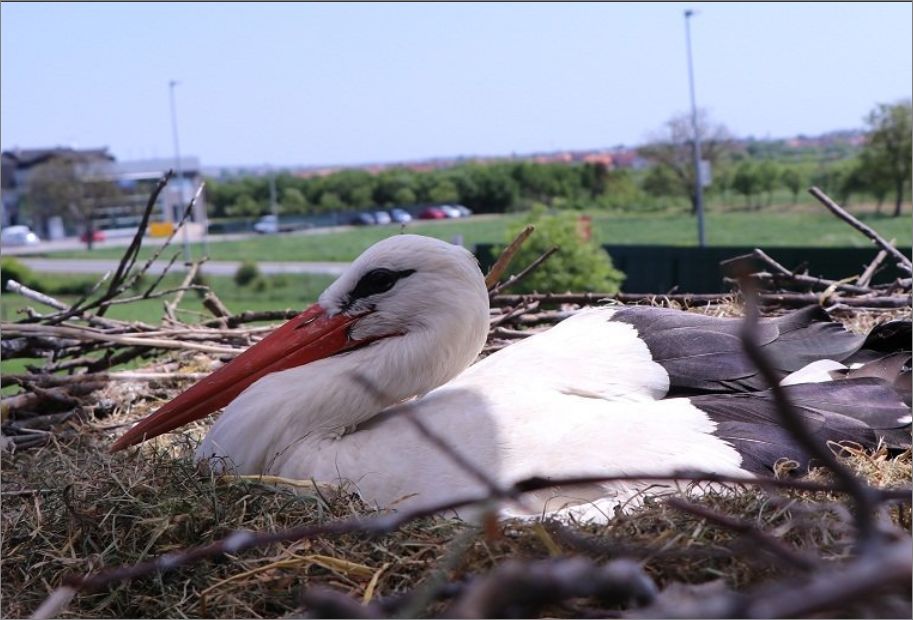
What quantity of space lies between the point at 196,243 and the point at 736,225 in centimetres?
2505

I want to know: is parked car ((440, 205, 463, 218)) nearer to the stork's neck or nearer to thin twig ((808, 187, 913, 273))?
thin twig ((808, 187, 913, 273))

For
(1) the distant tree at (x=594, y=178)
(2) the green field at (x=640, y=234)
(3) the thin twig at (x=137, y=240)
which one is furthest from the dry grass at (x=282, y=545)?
(1) the distant tree at (x=594, y=178)

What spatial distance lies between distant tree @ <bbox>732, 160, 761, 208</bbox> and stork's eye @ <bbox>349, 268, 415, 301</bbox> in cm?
4315

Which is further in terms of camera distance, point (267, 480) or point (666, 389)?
point (666, 389)

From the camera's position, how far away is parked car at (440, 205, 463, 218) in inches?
2003

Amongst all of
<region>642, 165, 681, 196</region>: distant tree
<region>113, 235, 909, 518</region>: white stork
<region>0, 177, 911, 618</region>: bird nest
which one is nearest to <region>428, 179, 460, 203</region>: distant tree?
<region>642, 165, 681, 196</region>: distant tree

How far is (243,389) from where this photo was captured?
2.72 metres

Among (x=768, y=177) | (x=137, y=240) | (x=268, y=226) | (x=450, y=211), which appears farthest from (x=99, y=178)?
(x=137, y=240)

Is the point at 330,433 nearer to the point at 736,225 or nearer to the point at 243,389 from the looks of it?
the point at 243,389

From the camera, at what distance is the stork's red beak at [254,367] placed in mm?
2707

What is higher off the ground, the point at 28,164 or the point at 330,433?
the point at 28,164

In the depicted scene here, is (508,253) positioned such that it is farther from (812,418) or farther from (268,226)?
(268,226)

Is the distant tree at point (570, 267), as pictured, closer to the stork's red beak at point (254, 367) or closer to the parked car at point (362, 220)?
the stork's red beak at point (254, 367)

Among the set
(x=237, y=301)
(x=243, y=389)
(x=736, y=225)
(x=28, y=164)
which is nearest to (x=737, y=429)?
(x=243, y=389)
